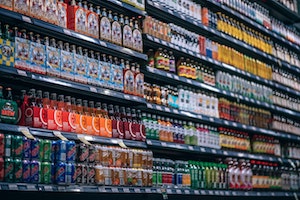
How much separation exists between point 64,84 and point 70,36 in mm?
475

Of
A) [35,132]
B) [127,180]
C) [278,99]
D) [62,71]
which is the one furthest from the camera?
[278,99]

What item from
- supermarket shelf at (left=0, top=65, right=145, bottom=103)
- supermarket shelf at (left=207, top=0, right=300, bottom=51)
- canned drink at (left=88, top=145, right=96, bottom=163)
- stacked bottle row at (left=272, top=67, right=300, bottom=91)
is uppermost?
supermarket shelf at (left=207, top=0, right=300, bottom=51)

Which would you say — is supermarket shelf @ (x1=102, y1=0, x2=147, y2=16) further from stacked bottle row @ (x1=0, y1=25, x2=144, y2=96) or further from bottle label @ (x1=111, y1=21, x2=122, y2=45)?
stacked bottle row @ (x1=0, y1=25, x2=144, y2=96)

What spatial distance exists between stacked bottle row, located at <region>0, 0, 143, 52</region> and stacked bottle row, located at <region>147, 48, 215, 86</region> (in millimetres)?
410

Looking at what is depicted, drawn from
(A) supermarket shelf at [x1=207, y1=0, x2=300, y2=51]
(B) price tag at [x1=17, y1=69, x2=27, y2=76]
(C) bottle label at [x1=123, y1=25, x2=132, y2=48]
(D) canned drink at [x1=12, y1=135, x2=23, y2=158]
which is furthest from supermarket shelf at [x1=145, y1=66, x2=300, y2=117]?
(D) canned drink at [x1=12, y1=135, x2=23, y2=158]

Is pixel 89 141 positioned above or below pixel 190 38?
below

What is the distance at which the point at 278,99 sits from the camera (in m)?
9.07

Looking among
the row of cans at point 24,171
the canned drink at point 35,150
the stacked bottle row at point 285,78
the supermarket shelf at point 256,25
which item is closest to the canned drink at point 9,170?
the row of cans at point 24,171

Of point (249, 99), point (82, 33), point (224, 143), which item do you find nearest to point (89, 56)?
point (82, 33)

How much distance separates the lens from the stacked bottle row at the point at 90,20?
4.91m

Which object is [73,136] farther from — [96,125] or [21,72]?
[21,72]

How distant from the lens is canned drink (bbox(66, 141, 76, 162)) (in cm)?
481

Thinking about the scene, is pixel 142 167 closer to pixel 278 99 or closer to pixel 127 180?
pixel 127 180

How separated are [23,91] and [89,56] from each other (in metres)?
1.10
